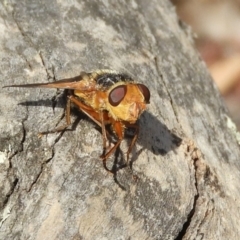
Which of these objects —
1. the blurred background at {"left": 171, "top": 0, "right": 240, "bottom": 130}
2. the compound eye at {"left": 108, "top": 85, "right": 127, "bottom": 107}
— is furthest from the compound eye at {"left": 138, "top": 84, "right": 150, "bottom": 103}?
the blurred background at {"left": 171, "top": 0, "right": 240, "bottom": 130}

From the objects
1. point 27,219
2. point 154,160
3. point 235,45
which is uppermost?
point 154,160

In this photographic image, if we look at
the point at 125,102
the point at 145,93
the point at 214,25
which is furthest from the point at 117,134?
the point at 214,25

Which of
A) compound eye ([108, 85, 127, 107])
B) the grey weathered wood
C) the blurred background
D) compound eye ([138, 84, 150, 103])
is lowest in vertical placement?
the blurred background

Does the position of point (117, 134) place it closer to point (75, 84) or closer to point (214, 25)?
point (75, 84)

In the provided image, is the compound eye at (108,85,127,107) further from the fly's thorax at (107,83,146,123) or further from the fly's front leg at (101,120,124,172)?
the fly's front leg at (101,120,124,172)

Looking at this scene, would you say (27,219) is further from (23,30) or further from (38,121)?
(23,30)

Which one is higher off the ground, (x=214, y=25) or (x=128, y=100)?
(x=128, y=100)

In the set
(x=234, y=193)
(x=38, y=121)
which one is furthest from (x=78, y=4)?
(x=234, y=193)
